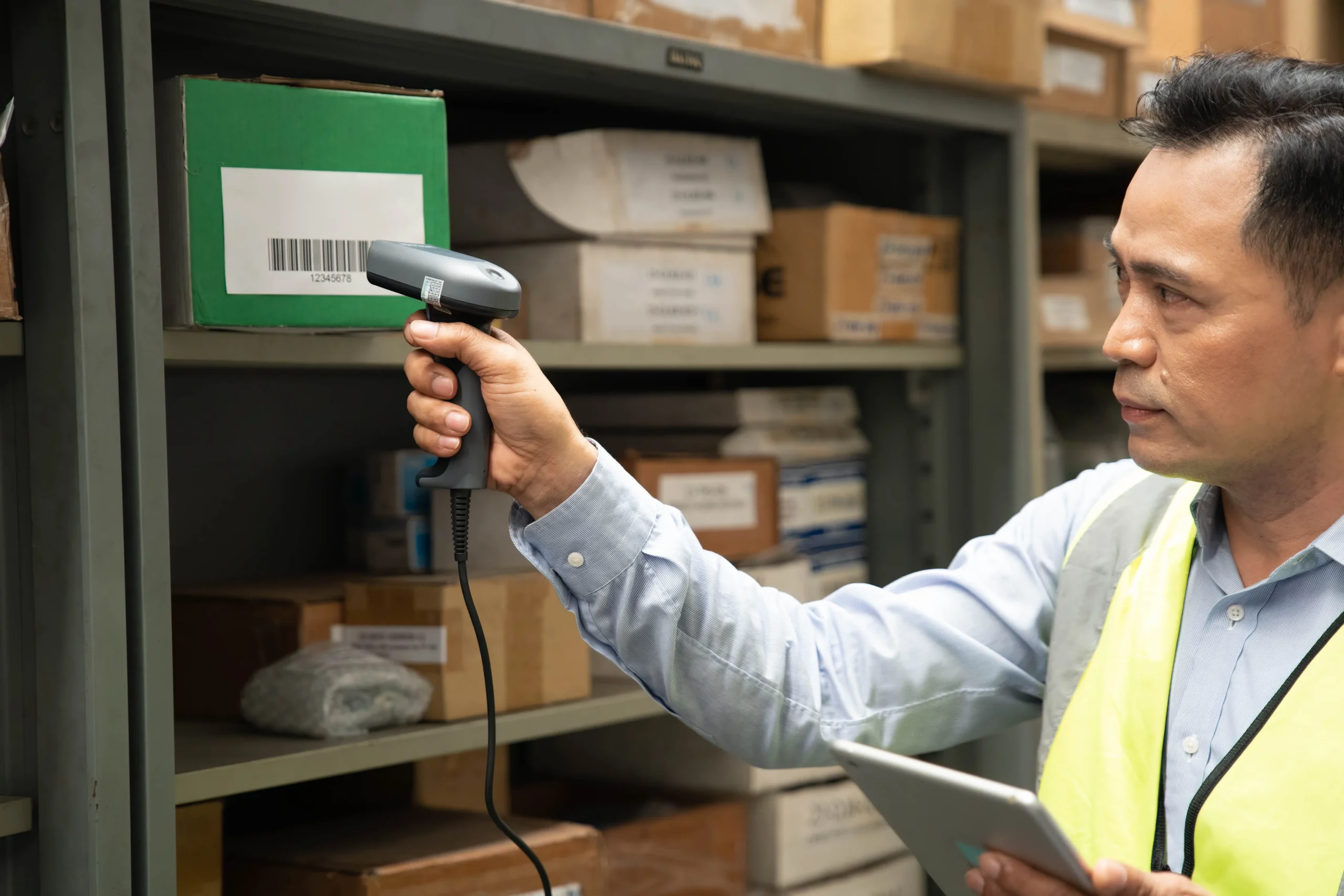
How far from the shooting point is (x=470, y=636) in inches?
53.9

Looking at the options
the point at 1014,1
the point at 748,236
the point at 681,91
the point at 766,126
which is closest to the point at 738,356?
the point at 748,236

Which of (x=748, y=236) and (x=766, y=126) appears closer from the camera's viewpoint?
(x=748, y=236)

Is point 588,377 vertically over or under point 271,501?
over

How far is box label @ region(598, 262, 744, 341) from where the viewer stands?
4.96ft

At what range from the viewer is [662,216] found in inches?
60.3

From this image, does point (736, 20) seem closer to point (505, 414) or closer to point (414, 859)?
point (505, 414)

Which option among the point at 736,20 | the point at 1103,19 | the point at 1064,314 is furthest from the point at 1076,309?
the point at 736,20

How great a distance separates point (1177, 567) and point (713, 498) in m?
0.64

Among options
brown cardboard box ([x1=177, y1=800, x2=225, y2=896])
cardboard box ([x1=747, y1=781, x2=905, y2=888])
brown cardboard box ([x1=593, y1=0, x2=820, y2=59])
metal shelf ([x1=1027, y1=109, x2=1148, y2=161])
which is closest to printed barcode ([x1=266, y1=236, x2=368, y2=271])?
brown cardboard box ([x1=593, y1=0, x2=820, y2=59])

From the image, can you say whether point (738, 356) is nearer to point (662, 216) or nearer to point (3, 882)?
point (662, 216)

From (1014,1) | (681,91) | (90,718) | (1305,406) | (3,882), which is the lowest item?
(3,882)

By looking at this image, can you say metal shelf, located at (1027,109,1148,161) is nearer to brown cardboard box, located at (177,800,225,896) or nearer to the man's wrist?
the man's wrist

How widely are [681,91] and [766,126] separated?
16.6 inches

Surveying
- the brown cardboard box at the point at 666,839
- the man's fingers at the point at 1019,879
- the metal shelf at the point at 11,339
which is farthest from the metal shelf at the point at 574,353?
the man's fingers at the point at 1019,879
